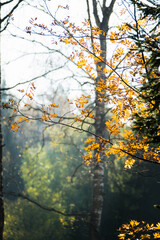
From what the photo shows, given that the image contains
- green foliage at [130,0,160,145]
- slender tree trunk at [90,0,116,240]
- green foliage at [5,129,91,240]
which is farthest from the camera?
green foliage at [5,129,91,240]

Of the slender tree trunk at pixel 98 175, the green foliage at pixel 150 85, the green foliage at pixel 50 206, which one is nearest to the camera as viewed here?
the green foliage at pixel 150 85

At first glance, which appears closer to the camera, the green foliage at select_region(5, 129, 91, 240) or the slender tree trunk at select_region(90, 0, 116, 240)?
the slender tree trunk at select_region(90, 0, 116, 240)

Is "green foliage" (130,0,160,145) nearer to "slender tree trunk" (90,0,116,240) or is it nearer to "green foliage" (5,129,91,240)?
"slender tree trunk" (90,0,116,240)

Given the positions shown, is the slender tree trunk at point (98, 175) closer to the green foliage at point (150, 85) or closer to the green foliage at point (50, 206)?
the green foliage at point (150, 85)

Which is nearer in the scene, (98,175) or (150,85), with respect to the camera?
(150,85)

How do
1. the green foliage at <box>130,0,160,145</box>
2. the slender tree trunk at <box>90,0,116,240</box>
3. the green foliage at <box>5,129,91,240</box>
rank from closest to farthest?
the green foliage at <box>130,0,160,145</box> → the slender tree trunk at <box>90,0,116,240</box> → the green foliage at <box>5,129,91,240</box>

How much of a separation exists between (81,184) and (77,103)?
37.2ft

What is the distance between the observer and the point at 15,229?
11969 millimetres

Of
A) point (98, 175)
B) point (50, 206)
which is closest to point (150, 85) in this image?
point (98, 175)

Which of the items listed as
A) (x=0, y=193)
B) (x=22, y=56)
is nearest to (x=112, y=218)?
(x=0, y=193)

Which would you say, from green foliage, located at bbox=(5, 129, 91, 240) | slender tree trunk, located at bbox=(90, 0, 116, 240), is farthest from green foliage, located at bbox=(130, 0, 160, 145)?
green foliage, located at bbox=(5, 129, 91, 240)

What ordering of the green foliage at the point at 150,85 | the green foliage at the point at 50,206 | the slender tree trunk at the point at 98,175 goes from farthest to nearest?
the green foliage at the point at 50,206 < the slender tree trunk at the point at 98,175 < the green foliage at the point at 150,85

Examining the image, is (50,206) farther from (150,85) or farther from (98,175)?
(150,85)

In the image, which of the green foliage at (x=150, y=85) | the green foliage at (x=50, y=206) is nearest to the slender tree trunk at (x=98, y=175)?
Result: the green foliage at (x=150, y=85)
